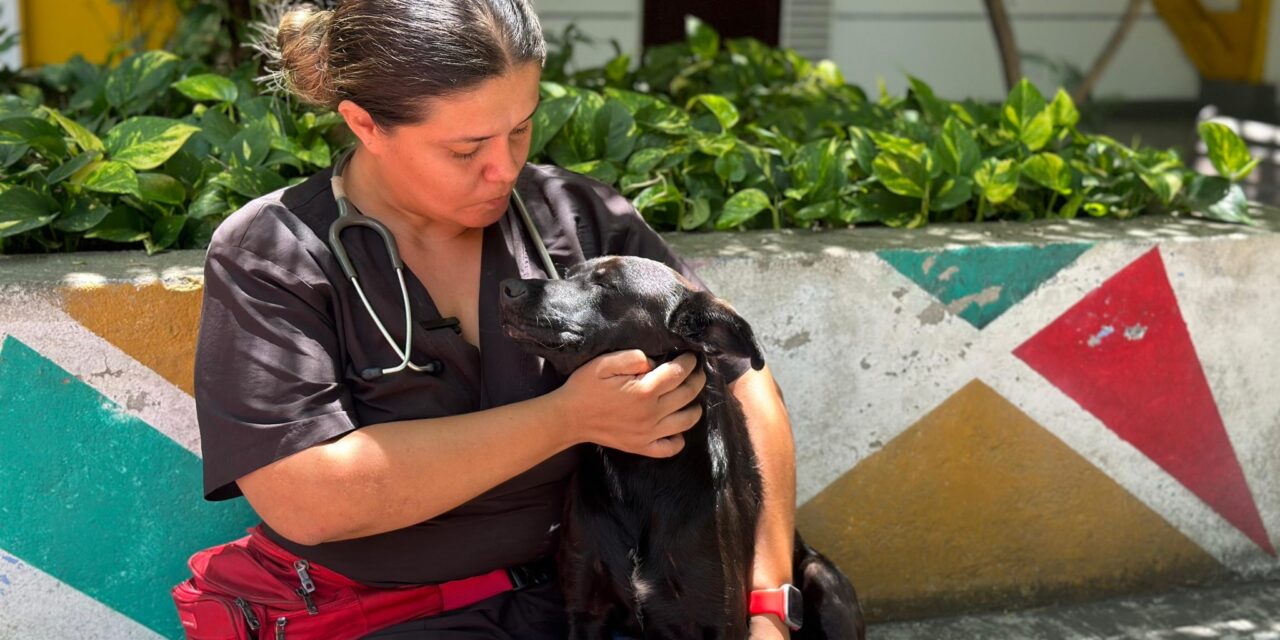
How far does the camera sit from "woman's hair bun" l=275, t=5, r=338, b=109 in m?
2.28

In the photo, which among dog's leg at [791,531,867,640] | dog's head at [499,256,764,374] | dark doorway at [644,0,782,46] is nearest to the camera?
dog's head at [499,256,764,374]

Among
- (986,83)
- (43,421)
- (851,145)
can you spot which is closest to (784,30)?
(986,83)

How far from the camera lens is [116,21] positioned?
8.45 meters

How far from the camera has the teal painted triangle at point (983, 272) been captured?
3.39 m

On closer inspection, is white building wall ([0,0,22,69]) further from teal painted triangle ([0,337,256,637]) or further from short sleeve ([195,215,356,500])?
short sleeve ([195,215,356,500])

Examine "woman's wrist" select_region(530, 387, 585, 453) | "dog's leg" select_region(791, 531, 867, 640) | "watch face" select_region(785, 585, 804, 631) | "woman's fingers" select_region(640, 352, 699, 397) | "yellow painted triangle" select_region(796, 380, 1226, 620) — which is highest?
"woman's fingers" select_region(640, 352, 699, 397)

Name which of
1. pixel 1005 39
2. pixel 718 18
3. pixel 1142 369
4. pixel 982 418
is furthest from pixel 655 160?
pixel 718 18

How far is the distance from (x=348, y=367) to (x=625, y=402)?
0.47 meters

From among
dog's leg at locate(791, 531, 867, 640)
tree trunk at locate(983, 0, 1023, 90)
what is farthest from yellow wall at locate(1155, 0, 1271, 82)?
dog's leg at locate(791, 531, 867, 640)

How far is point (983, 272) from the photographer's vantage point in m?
3.43

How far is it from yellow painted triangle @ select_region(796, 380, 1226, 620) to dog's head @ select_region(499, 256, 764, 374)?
126 centimetres

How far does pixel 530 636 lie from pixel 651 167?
5.13ft

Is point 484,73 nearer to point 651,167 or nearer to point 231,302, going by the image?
point 231,302

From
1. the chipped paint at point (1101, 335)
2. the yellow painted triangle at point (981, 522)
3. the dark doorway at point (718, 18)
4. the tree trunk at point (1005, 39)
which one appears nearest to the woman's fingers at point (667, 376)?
the yellow painted triangle at point (981, 522)
